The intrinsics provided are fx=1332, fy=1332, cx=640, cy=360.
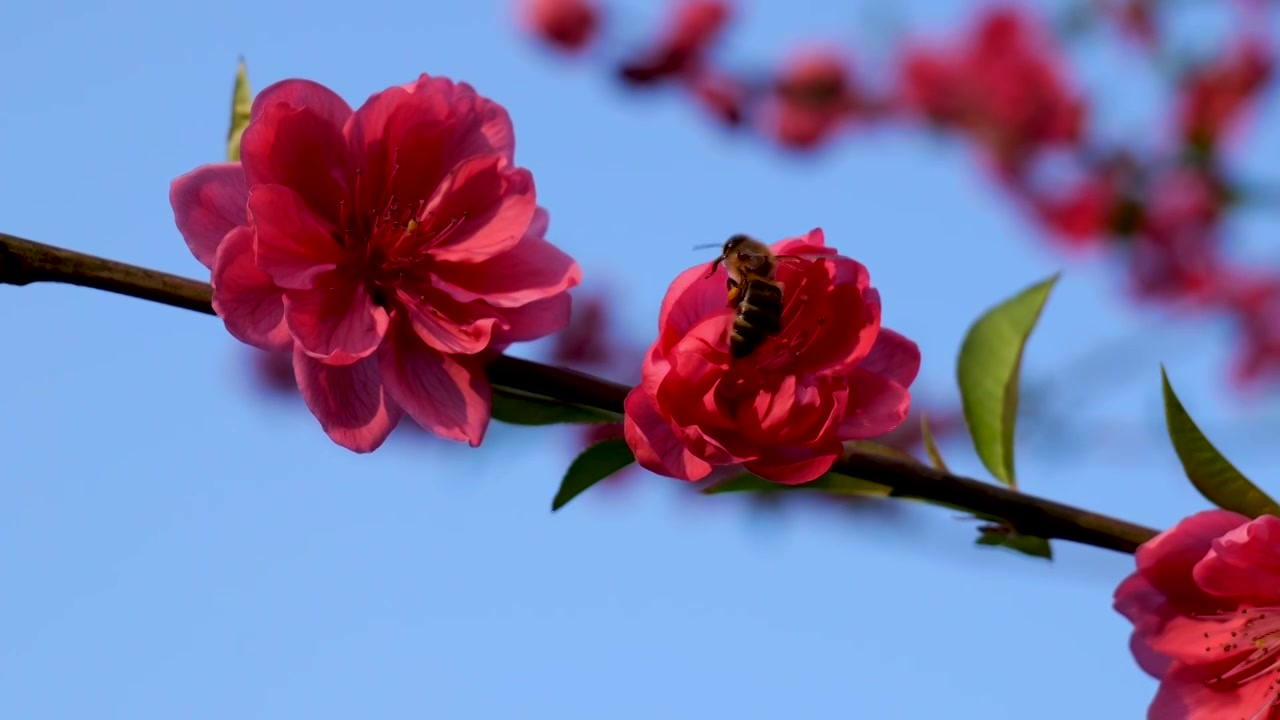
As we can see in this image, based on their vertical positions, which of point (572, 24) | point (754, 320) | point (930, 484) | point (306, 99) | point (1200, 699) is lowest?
point (1200, 699)

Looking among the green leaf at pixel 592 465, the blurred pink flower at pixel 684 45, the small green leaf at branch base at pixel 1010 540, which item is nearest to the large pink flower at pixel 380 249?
the green leaf at pixel 592 465

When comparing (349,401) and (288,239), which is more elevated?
(288,239)

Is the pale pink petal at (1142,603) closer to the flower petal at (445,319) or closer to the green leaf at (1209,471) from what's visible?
the green leaf at (1209,471)

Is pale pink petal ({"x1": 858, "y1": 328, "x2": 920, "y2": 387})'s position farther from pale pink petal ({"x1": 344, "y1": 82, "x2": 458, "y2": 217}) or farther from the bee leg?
pale pink petal ({"x1": 344, "y1": 82, "x2": 458, "y2": 217})

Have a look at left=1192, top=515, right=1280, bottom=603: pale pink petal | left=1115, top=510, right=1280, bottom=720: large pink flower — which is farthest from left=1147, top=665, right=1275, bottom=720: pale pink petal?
left=1192, top=515, right=1280, bottom=603: pale pink petal

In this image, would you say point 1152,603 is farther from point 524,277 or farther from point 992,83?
point 992,83

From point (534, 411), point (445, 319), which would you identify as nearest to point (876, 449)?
point (534, 411)

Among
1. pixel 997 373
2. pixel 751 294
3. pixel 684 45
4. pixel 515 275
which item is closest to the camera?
pixel 751 294

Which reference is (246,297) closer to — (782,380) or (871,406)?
(782,380)
